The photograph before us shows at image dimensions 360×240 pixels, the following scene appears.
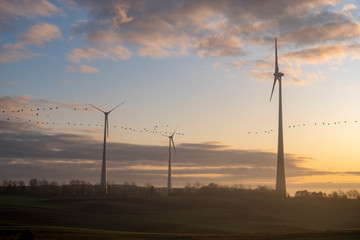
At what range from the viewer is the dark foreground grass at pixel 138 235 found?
51.9 meters

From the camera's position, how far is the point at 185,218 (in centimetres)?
9625

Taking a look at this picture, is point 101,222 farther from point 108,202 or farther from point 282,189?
point 282,189

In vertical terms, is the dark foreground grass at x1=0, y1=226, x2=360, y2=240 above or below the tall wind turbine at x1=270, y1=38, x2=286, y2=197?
below

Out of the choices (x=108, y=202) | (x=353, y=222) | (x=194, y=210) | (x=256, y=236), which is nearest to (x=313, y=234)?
(x=256, y=236)

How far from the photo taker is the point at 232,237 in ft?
193

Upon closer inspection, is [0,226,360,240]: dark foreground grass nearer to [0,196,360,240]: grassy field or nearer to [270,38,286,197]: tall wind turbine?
[0,196,360,240]: grassy field

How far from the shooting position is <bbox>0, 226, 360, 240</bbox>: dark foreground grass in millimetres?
51906

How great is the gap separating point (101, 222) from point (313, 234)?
125 feet

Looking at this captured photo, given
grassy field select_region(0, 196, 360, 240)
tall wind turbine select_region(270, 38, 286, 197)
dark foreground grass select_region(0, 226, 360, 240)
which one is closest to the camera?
dark foreground grass select_region(0, 226, 360, 240)

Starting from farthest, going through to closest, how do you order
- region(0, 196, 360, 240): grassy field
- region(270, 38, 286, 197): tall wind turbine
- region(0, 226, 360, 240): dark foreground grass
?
1. region(270, 38, 286, 197): tall wind turbine
2. region(0, 196, 360, 240): grassy field
3. region(0, 226, 360, 240): dark foreground grass

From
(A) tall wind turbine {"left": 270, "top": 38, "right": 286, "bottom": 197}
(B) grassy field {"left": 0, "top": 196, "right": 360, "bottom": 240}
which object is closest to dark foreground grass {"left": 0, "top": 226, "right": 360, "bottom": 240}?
(B) grassy field {"left": 0, "top": 196, "right": 360, "bottom": 240}

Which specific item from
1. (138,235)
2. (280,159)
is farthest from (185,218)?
(138,235)

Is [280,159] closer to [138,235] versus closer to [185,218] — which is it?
[185,218]

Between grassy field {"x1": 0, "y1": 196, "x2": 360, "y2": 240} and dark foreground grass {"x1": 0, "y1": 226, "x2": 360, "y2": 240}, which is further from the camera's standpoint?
grassy field {"x1": 0, "y1": 196, "x2": 360, "y2": 240}
